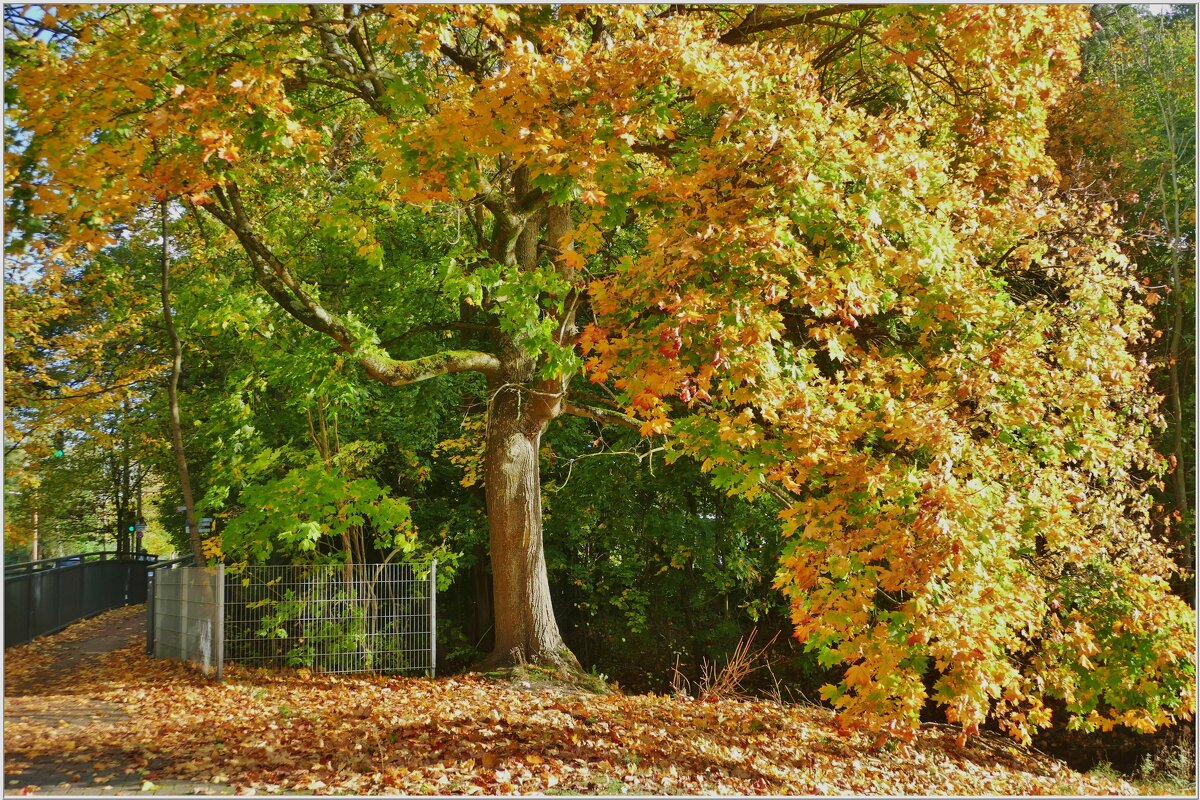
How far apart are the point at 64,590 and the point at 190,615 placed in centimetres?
343

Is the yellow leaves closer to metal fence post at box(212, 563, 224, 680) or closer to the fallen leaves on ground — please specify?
metal fence post at box(212, 563, 224, 680)

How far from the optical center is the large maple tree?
526cm

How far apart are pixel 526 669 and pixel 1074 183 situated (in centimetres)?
752

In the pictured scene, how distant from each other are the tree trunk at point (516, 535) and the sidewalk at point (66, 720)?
3457 millimetres

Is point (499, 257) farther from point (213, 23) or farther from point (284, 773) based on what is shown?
point (284, 773)

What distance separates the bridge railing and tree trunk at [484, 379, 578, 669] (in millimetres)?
4429

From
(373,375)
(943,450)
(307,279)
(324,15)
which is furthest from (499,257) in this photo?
(943,450)

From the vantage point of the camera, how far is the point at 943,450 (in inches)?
214

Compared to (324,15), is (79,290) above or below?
below

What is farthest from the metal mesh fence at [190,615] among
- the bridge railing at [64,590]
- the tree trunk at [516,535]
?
the tree trunk at [516,535]

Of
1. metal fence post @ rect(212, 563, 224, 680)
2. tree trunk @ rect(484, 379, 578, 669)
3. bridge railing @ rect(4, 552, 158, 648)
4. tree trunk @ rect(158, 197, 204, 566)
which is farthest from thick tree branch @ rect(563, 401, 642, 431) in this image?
bridge railing @ rect(4, 552, 158, 648)

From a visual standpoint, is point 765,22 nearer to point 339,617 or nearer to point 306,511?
point 306,511

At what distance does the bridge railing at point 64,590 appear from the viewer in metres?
9.65

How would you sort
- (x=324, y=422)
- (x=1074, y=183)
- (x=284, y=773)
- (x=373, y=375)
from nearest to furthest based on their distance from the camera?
(x=284, y=773), (x=373, y=375), (x=1074, y=183), (x=324, y=422)
